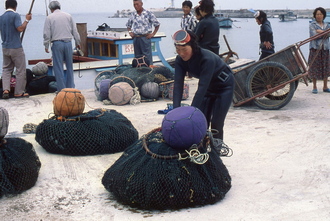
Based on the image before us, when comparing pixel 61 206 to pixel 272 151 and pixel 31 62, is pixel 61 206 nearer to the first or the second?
pixel 272 151

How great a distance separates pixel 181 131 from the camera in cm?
443

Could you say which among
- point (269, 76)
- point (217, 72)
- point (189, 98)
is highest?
point (217, 72)

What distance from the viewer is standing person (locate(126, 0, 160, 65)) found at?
10.8 metres

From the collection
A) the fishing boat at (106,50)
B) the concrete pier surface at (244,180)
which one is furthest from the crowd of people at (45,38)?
the concrete pier surface at (244,180)

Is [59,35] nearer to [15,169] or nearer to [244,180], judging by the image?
[15,169]

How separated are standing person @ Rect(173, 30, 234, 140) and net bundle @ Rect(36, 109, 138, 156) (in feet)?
4.49

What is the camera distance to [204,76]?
15.8 ft

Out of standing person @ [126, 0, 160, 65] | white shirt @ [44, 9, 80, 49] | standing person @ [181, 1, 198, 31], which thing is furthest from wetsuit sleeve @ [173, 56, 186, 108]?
standing person @ [181, 1, 198, 31]

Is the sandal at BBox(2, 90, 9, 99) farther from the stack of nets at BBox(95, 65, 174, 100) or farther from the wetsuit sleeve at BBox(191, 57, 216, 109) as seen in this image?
the wetsuit sleeve at BBox(191, 57, 216, 109)

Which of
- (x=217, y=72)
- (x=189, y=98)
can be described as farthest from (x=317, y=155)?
(x=189, y=98)

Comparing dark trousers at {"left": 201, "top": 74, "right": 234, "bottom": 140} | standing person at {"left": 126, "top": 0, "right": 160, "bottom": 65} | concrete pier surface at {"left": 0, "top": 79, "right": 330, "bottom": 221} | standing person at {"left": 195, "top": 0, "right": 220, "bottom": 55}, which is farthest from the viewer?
standing person at {"left": 126, "top": 0, "right": 160, "bottom": 65}

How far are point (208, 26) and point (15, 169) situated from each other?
14.9ft

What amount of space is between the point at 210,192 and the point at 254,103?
465cm

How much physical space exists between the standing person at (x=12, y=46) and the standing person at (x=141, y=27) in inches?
89.6
